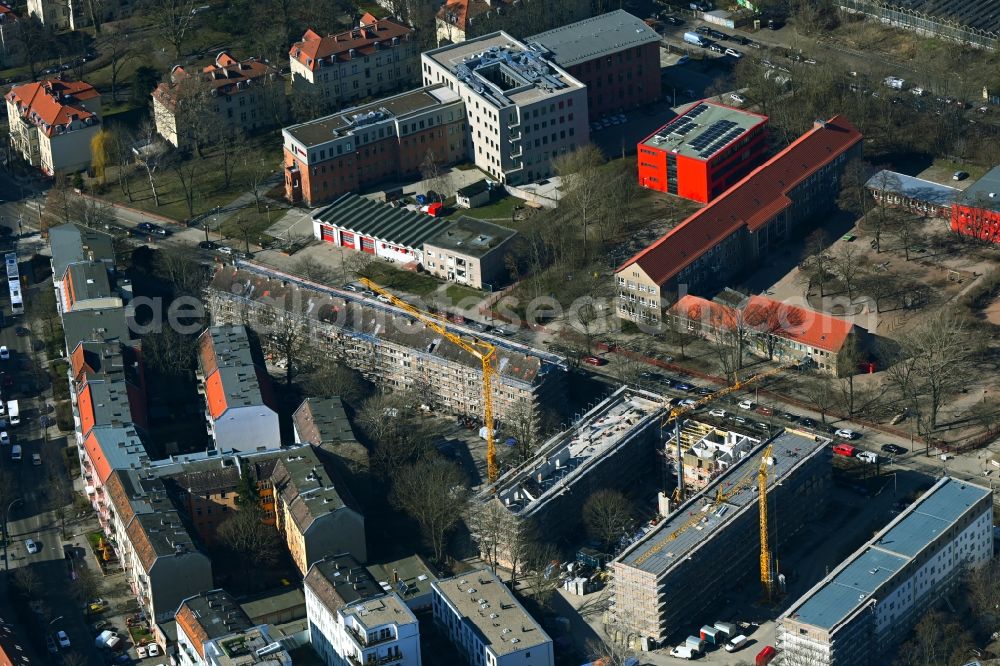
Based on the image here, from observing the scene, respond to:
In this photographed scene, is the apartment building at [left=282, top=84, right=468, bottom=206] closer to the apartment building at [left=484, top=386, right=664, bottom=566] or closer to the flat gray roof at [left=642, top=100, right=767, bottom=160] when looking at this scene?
the flat gray roof at [left=642, top=100, right=767, bottom=160]

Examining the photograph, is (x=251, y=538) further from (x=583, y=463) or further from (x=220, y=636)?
(x=583, y=463)

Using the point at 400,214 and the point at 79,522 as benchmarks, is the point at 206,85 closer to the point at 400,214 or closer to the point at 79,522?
the point at 400,214

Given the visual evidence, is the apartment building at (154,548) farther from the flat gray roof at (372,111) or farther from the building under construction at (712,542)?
the flat gray roof at (372,111)

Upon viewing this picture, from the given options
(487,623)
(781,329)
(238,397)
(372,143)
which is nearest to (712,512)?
(487,623)

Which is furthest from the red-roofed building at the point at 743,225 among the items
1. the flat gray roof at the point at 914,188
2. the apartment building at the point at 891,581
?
the apartment building at the point at 891,581

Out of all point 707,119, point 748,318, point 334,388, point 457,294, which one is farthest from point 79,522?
point 707,119

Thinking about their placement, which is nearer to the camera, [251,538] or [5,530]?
[251,538]
